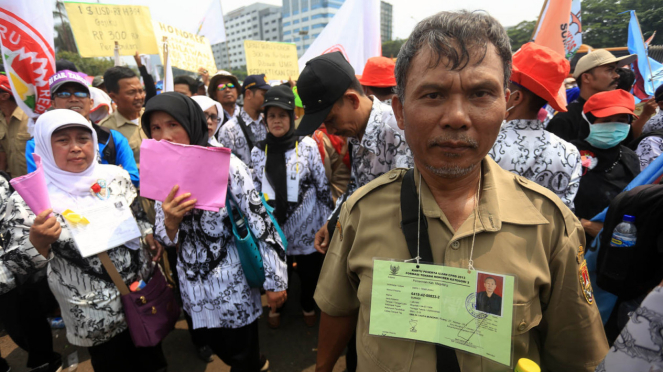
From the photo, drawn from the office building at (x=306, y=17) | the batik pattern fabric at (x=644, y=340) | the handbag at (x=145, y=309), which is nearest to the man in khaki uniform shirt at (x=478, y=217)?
the batik pattern fabric at (x=644, y=340)

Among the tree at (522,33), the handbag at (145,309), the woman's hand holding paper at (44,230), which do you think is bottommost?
the handbag at (145,309)

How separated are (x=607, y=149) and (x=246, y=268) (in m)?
2.91

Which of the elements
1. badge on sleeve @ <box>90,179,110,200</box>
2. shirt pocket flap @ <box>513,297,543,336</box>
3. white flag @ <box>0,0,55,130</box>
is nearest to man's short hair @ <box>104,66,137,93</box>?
white flag @ <box>0,0,55,130</box>

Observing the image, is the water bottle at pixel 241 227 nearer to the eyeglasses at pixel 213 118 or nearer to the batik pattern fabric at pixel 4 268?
the batik pattern fabric at pixel 4 268

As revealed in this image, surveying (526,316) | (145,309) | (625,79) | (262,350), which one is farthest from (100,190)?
(625,79)

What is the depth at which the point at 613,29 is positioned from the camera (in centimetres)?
1415

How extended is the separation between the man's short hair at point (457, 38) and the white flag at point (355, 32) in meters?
4.14

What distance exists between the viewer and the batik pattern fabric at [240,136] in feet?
13.5

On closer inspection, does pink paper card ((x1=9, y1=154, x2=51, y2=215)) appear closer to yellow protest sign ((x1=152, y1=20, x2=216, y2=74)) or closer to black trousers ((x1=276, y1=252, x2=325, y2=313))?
black trousers ((x1=276, y1=252, x2=325, y2=313))

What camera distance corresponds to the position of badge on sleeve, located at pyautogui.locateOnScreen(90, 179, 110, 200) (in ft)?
6.75

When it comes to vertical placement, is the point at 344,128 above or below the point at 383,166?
above

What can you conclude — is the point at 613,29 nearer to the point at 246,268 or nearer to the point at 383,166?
→ the point at 383,166

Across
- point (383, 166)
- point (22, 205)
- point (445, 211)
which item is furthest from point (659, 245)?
point (22, 205)

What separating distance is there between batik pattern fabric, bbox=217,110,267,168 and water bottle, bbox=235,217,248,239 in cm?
216
